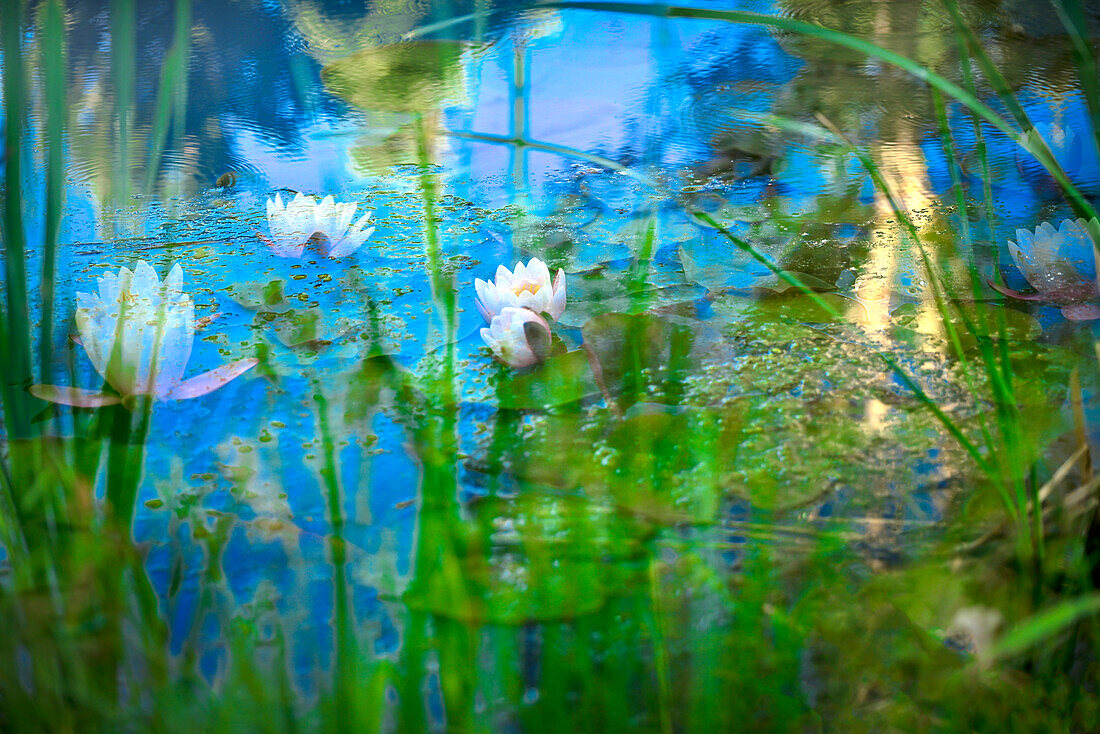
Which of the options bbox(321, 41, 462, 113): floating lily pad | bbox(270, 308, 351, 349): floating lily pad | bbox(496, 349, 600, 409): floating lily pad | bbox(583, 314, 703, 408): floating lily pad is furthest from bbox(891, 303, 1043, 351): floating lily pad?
bbox(321, 41, 462, 113): floating lily pad

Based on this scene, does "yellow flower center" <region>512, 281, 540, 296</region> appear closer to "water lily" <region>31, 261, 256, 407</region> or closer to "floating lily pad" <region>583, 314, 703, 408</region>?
"floating lily pad" <region>583, 314, 703, 408</region>

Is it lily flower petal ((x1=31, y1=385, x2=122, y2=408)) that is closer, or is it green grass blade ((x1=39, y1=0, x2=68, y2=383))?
green grass blade ((x1=39, y1=0, x2=68, y2=383))

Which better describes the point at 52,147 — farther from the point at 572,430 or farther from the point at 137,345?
the point at 572,430

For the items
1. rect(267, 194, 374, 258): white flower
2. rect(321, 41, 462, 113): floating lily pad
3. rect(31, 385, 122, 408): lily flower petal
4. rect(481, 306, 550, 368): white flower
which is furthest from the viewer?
rect(321, 41, 462, 113): floating lily pad

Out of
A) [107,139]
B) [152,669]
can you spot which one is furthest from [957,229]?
[107,139]

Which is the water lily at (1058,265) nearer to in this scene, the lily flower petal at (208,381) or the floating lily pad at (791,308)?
the floating lily pad at (791,308)

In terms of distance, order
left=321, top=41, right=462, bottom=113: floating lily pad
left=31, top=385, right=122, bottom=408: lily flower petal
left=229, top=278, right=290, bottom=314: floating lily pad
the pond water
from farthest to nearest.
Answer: left=321, top=41, right=462, bottom=113: floating lily pad, left=229, top=278, right=290, bottom=314: floating lily pad, left=31, top=385, right=122, bottom=408: lily flower petal, the pond water

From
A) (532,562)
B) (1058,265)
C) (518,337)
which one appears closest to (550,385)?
(518,337)

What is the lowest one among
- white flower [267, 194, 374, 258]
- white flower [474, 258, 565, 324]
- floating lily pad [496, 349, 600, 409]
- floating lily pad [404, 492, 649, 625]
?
floating lily pad [404, 492, 649, 625]
